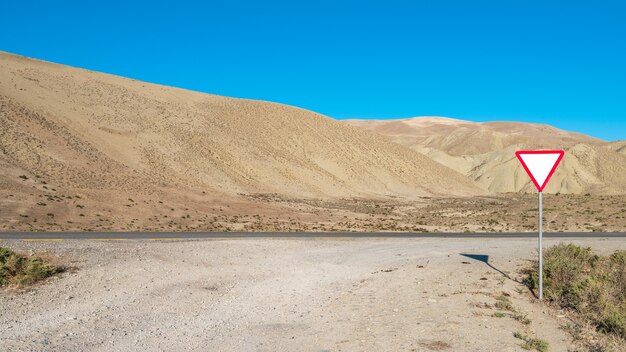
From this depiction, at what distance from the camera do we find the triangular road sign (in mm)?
11016

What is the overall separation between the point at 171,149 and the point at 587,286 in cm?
6169

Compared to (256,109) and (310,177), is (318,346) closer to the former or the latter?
(310,177)

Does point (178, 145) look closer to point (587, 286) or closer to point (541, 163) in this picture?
point (541, 163)

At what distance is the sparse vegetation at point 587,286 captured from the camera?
940 cm

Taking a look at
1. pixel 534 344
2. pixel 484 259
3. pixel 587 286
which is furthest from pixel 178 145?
pixel 534 344

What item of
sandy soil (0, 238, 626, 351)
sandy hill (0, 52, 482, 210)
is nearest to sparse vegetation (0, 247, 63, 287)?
sandy soil (0, 238, 626, 351)

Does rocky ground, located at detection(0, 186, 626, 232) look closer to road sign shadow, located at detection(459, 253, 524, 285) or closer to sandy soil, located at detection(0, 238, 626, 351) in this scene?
road sign shadow, located at detection(459, 253, 524, 285)

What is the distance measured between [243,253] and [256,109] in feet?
249

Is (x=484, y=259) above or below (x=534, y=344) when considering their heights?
above

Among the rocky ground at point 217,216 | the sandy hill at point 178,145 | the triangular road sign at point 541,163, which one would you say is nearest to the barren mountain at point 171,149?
the sandy hill at point 178,145

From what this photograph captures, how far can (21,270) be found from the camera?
12102mm

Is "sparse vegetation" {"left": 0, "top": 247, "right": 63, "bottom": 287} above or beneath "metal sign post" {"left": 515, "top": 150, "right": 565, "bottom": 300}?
beneath

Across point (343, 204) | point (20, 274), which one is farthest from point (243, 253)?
point (343, 204)

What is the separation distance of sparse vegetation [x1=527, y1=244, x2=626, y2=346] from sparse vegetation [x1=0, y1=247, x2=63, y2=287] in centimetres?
1057
